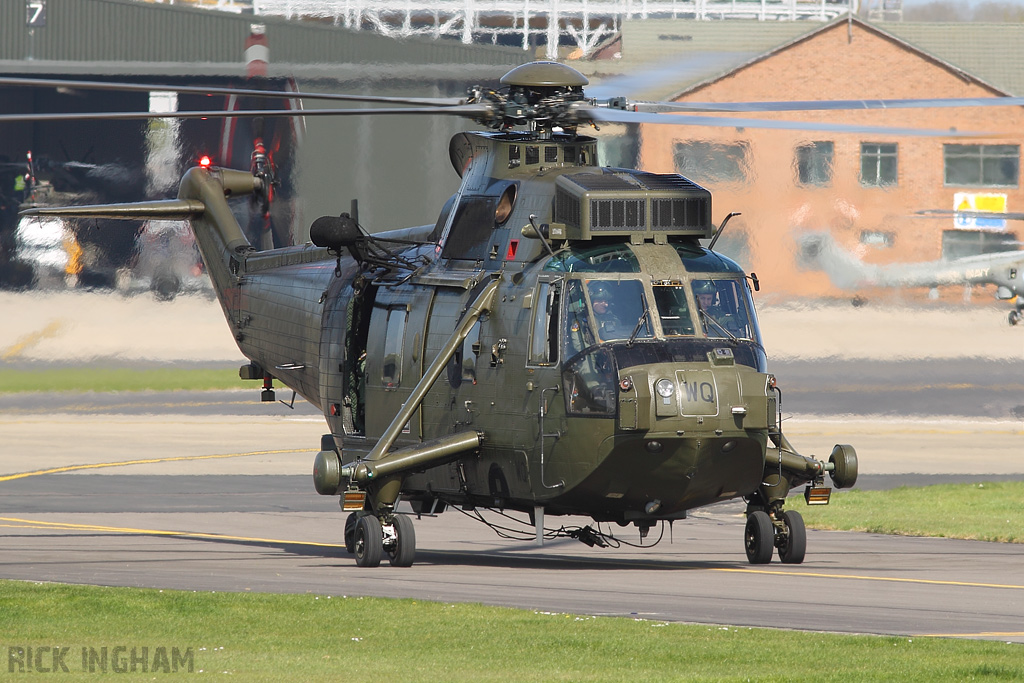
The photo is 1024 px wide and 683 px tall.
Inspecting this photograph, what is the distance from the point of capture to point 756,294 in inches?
1427

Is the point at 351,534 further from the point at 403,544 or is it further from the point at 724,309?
the point at 724,309

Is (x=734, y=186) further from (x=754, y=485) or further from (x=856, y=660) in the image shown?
(x=856, y=660)

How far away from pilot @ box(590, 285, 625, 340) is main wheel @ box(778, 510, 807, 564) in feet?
11.7

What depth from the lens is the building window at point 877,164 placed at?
1459 inches

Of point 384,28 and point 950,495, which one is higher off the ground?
point 384,28

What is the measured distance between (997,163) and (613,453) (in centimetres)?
2821

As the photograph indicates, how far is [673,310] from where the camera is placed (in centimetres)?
1553

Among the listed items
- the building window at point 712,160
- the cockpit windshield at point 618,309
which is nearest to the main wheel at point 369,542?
the cockpit windshield at point 618,309

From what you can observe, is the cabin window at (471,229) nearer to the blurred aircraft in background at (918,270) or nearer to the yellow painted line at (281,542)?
the yellow painted line at (281,542)

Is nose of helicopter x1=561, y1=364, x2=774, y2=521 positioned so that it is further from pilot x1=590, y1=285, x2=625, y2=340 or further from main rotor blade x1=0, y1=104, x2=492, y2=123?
main rotor blade x1=0, y1=104, x2=492, y2=123

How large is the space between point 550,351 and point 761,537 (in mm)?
3586

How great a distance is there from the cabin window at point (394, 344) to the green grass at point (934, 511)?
7928 millimetres

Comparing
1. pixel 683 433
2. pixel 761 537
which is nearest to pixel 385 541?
pixel 683 433

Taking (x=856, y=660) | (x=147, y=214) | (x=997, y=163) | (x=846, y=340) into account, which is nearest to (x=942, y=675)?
(x=856, y=660)
